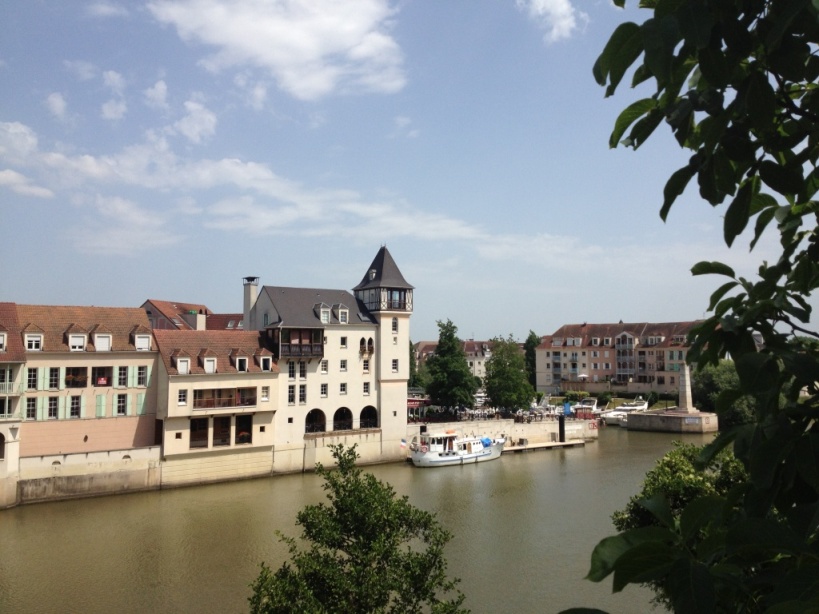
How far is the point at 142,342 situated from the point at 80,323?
2498 millimetres

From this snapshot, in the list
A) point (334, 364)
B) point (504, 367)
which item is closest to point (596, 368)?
point (504, 367)

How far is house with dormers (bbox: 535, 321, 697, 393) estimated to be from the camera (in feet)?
209

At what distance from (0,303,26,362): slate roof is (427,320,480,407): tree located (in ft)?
78.5

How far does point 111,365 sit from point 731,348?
29.1 metres

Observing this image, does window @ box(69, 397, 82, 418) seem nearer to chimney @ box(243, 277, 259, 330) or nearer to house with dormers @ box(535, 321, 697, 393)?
chimney @ box(243, 277, 259, 330)

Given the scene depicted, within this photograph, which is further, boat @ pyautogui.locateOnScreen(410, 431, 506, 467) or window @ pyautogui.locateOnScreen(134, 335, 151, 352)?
boat @ pyautogui.locateOnScreen(410, 431, 506, 467)

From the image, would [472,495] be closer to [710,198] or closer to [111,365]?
[111,365]

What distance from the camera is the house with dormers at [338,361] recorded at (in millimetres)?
31984

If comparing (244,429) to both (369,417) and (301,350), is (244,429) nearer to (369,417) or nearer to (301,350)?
(301,350)

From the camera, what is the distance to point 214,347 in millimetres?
30359

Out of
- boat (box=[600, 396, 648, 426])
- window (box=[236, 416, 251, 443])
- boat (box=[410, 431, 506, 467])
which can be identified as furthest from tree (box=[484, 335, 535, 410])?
window (box=[236, 416, 251, 443])

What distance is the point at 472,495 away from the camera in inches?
1072

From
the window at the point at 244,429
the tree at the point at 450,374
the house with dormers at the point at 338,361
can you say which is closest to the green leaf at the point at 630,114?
the window at the point at 244,429

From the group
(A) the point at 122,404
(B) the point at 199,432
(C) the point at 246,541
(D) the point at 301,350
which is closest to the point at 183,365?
(A) the point at 122,404
